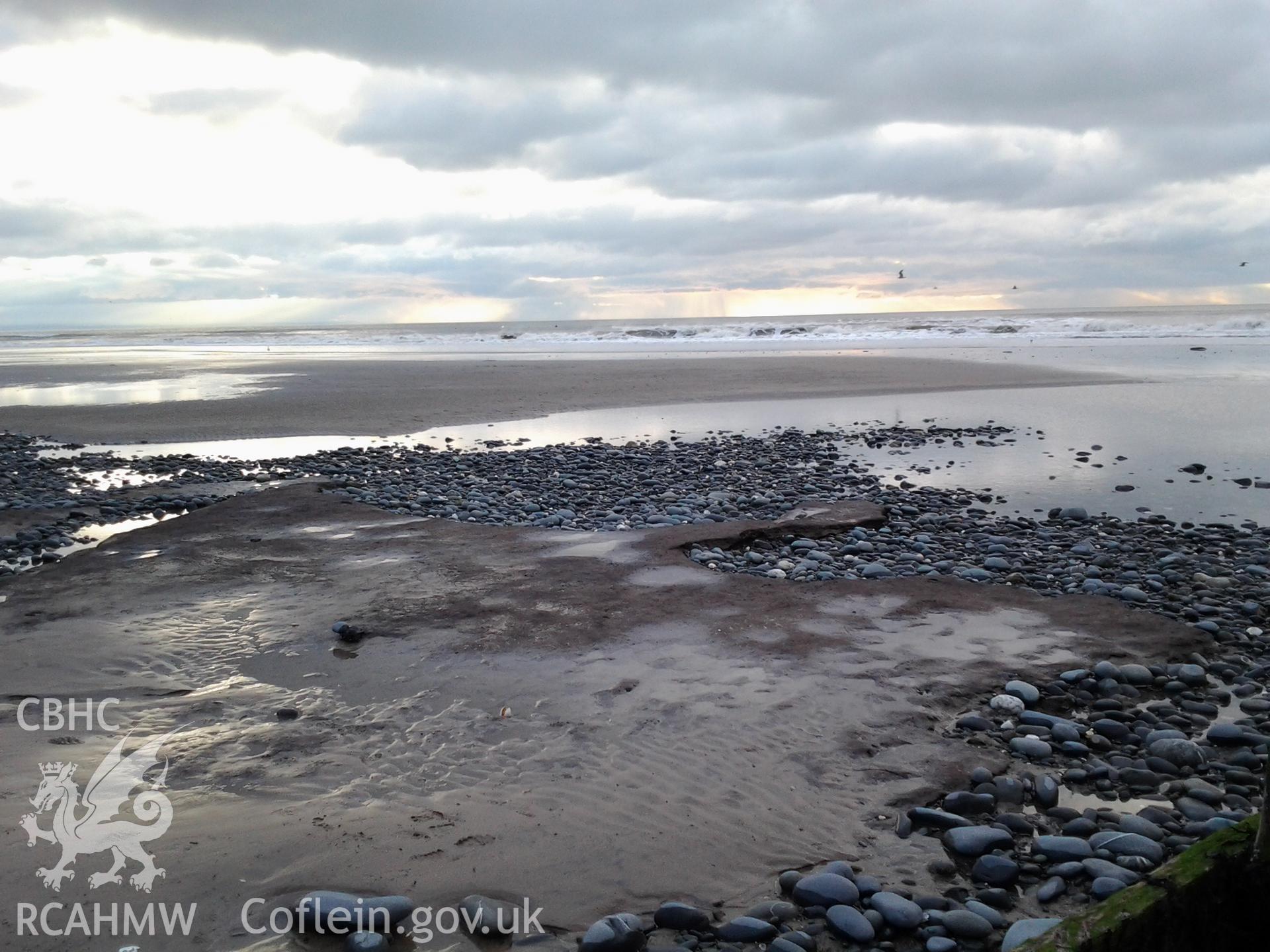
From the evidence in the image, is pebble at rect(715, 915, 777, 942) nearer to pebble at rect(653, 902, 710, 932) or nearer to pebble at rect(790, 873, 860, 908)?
pebble at rect(653, 902, 710, 932)

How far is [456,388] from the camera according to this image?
79.8 ft

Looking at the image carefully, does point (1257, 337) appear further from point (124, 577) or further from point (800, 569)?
point (124, 577)

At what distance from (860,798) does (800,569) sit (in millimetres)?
3479

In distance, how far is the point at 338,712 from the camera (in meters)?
4.62

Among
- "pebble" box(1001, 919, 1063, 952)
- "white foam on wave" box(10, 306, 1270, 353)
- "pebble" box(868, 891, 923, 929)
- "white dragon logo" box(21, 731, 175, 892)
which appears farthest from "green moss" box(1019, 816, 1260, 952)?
"white foam on wave" box(10, 306, 1270, 353)

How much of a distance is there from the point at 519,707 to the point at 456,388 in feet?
67.1

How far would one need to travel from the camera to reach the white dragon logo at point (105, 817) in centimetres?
324

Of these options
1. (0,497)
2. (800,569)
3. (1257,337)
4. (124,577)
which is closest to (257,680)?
(124,577)

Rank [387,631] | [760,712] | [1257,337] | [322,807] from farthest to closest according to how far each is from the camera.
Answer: [1257,337], [387,631], [760,712], [322,807]

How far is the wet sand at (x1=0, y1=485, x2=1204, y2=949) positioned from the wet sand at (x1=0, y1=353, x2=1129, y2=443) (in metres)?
10.4

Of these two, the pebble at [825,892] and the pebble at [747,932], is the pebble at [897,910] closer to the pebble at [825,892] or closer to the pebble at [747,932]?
the pebble at [825,892]

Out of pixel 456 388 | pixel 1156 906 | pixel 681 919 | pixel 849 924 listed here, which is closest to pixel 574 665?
pixel 681 919

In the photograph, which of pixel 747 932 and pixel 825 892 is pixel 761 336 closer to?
pixel 825 892

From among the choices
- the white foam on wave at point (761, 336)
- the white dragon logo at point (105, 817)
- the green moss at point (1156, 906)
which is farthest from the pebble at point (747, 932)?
the white foam on wave at point (761, 336)
